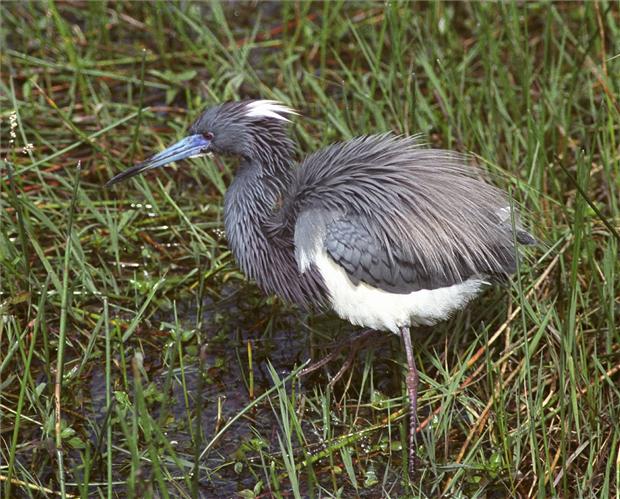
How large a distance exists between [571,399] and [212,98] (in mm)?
2719

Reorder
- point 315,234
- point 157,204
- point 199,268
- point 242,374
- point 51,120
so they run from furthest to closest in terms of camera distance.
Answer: point 51,120, point 157,204, point 199,268, point 242,374, point 315,234

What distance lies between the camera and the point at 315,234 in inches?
155

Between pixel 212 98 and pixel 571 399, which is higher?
pixel 212 98

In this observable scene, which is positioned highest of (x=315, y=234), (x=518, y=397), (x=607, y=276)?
(x=315, y=234)

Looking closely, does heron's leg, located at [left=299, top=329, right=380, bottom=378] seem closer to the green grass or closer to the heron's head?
the green grass

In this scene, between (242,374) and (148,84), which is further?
(148,84)

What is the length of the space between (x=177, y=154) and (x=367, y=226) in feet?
3.23

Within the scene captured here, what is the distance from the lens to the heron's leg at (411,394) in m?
3.88

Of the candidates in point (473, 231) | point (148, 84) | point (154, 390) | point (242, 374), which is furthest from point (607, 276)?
point (148, 84)

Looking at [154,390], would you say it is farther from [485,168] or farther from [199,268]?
[485,168]

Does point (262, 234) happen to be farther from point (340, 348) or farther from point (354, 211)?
point (340, 348)

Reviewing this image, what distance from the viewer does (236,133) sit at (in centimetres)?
432

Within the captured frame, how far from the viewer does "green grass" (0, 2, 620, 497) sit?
367 centimetres

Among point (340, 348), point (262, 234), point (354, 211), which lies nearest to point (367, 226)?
point (354, 211)
